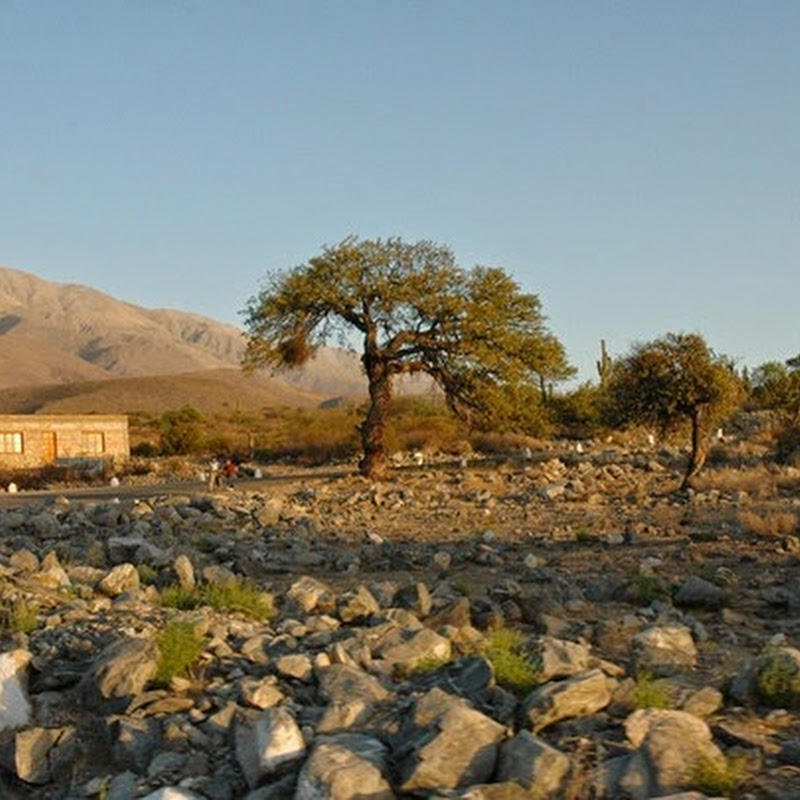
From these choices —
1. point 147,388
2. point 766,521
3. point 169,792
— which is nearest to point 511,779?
point 169,792

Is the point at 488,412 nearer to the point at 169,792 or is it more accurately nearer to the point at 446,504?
the point at 446,504

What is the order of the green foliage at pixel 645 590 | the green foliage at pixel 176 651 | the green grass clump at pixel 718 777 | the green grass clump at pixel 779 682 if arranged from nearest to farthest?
1. the green grass clump at pixel 718 777
2. the green grass clump at pixel 779 682
3. the green foliage at pixel 176 651
4. the green foliage at pixel 645 590

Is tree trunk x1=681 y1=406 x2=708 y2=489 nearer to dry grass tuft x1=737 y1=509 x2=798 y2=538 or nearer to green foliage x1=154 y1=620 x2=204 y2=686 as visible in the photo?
dry grass tuft x1=737 y1=509 x2=798 y2=538

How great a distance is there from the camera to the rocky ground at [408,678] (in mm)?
5820

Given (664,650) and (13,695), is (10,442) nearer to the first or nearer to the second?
(13,695)

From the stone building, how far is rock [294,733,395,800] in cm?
4162

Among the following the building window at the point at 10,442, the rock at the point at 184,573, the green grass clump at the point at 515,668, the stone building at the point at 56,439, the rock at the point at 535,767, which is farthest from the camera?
the stone building at the point at 56,439

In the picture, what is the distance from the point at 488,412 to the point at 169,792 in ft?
90.6

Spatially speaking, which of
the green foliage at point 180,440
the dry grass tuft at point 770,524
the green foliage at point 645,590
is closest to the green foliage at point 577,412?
the green foliage at point 180,440

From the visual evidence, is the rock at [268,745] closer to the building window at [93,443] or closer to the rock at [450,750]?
the rock at [450,750]

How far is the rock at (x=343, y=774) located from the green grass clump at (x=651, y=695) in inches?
61.6

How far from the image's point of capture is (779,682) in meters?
6.91

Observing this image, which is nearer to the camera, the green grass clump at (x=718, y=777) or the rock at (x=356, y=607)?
the green grass clump at (x=718, y=777)

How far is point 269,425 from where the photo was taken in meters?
86.0
